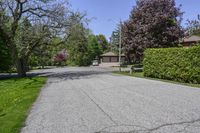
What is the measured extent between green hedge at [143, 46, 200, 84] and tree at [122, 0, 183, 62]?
8850mm

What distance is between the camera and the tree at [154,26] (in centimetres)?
3512

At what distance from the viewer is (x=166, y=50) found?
76.1 feet

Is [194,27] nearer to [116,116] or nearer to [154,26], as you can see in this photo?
[154,26]

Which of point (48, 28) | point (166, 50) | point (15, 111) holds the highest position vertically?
point (48, 28)

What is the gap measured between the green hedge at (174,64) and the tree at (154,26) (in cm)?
885

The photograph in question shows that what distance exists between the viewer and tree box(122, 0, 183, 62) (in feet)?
115

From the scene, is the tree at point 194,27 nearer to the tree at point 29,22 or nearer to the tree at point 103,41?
the tree at point 29,22

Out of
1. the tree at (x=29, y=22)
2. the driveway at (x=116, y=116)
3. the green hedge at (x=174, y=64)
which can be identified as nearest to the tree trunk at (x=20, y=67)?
the tree at (x=29, y=22)

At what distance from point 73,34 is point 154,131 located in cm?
2789

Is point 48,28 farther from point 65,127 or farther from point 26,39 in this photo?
point 65,127

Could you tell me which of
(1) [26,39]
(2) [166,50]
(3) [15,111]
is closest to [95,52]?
(1) [26,39]

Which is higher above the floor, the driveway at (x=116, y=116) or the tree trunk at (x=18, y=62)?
the tree trunk at (x=18, y=62)

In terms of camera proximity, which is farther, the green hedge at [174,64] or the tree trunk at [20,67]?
the tree trunk at [20,67]

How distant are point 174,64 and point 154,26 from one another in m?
14.2
